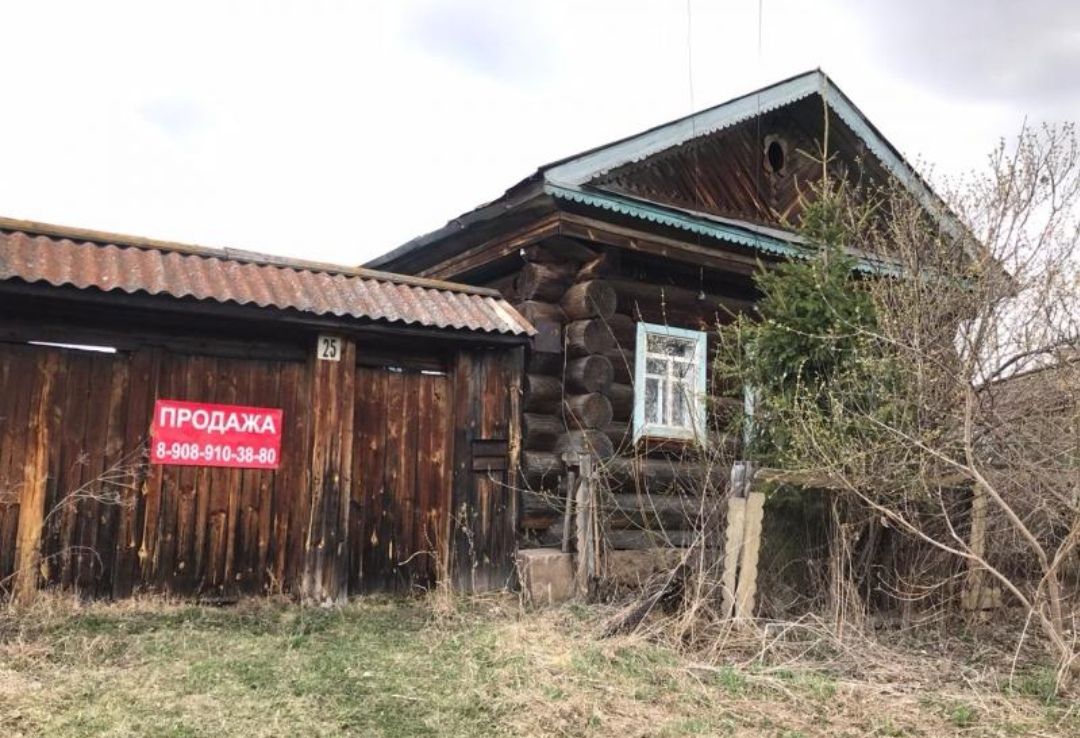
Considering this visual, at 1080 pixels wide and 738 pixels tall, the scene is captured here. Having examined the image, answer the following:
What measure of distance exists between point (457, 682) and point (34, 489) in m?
3.68

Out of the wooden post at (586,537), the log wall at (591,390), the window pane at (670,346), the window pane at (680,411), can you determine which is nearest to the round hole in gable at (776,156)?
the log wall at (591,390)

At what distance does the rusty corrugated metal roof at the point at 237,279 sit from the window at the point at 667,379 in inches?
67.9

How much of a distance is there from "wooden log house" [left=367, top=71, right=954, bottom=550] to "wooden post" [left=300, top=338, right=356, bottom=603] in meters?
1.82

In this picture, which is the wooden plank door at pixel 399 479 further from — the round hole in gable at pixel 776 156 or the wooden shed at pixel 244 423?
the round hole in gable at pixel 776 156

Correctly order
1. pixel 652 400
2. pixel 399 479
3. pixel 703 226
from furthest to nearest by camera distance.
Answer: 1. pixel 652 400
2. pixel 703 226
3. pixel 399 479

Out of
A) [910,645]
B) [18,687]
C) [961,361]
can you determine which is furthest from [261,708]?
[961,361]

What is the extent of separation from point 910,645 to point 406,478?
14.7 ft

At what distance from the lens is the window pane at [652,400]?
10148mm

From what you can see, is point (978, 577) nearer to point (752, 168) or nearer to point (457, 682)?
point (457, 682)

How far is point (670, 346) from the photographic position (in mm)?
10438

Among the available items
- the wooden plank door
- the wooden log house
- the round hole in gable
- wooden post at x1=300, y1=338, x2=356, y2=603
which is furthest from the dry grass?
the round hole in gable

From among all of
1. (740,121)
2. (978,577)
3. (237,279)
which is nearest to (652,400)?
(740,121)

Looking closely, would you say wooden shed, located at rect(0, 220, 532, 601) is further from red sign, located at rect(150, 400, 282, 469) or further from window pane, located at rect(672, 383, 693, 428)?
window pane, located at rect(672, 383, 693, 428)

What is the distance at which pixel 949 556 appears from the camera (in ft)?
25.4
